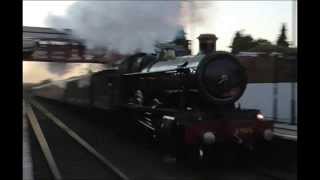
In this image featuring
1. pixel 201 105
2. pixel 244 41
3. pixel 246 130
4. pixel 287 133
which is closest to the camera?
pixel 246 130

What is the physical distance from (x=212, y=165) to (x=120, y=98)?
14.7 ft

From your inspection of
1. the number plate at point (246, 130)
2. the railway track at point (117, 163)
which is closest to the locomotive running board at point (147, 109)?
the railway track at point (117, 163)

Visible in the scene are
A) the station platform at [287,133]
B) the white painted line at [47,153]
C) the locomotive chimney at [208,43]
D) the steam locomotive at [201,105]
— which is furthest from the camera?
the station platform at [287,133]

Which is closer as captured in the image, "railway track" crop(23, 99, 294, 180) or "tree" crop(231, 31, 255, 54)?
"railway track" crop(23, 99, 294, 180)

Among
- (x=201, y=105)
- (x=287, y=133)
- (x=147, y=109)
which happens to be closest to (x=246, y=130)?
(x=201, y=105)

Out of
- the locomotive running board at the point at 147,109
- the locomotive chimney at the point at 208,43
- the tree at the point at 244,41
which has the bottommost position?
the locomotive running board at the point at 147,109

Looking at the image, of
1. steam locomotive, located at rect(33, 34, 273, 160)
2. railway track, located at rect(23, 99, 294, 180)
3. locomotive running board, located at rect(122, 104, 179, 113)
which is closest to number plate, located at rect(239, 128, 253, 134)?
steam locomotive, located at rect(33, 34, 273, 160)

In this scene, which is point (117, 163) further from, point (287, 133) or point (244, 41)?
point (244, 41)

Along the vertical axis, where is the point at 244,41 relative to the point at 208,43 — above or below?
above

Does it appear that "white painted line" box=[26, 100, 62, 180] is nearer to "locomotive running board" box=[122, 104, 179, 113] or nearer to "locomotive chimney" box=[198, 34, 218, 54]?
"locomotive running board" box=[122, 104, 179, 113]

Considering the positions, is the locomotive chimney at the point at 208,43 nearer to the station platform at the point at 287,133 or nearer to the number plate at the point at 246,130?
the number plate at the point at 246,130

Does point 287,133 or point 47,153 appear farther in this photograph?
point 287,133

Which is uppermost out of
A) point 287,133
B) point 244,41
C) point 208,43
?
point 244,41
